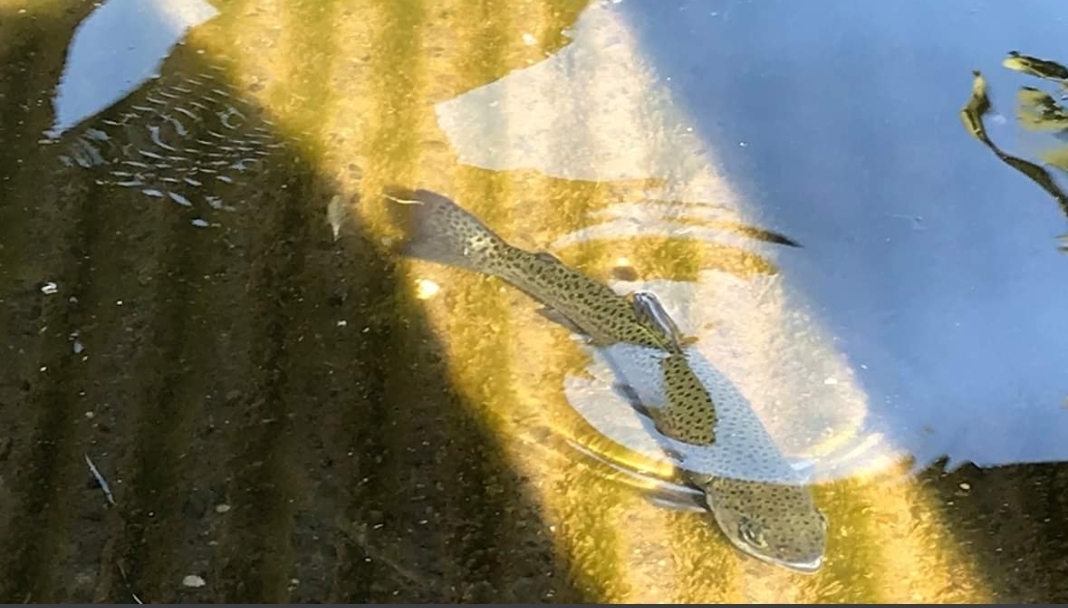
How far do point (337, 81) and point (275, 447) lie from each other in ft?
3.44

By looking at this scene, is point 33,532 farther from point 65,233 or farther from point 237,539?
point 65,233

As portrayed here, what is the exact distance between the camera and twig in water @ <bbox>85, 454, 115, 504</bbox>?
81.7 inches

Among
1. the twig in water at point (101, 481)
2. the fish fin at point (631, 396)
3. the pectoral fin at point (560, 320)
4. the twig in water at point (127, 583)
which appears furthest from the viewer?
the pectoral fin at point (560, 320)

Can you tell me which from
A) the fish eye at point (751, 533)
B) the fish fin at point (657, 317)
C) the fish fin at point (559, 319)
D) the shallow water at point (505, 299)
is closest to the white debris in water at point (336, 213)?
the shallow water at point (505, 299)

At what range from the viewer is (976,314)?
240 centimetres

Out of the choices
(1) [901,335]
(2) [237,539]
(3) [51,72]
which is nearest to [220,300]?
(2) [237,539]

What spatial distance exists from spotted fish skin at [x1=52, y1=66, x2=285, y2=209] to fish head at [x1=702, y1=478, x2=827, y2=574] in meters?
1.31

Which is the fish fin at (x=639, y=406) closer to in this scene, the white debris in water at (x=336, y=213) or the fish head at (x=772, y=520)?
the fish head at (x=772, y=520)

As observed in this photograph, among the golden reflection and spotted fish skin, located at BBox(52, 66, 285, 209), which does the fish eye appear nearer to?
the golden reflection

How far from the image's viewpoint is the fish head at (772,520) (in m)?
1.97

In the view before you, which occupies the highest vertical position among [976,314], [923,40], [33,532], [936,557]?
[923,40]

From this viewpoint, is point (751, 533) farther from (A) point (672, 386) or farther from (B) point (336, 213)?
(B) point (336, 213)

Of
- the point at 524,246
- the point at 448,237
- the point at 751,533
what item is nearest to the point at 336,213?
the point at 448,237

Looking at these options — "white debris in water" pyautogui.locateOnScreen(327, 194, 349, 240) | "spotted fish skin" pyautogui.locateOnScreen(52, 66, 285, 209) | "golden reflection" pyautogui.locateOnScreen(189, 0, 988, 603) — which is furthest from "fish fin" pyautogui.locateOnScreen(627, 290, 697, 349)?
"spotted fish skin" pyautogui.locateOnScreen(52, 66, 285, 209)
